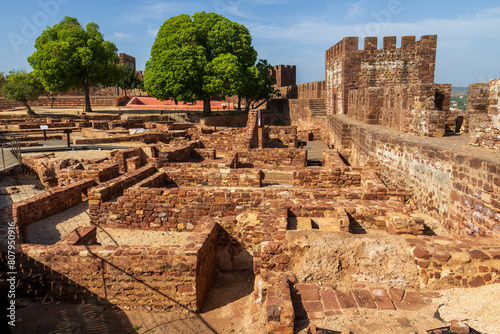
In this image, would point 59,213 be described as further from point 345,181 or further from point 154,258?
point 345,181

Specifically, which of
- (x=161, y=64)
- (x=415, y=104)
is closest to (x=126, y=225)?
(x=415, y=104)

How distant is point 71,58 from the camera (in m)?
31.2

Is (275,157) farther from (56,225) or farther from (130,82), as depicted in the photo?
(130,82)

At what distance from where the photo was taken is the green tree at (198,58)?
91.3ft

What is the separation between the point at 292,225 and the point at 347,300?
6.92 feet

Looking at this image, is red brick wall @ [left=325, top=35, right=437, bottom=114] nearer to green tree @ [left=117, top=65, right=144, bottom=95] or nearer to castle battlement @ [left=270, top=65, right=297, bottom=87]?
castle battlement @ [left=270, top=65, right=297, bottom=87]

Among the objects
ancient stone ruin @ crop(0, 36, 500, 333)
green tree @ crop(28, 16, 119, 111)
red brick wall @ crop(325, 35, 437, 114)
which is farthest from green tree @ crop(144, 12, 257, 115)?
ancient stone ruin @ crop(0, 36, 500, 333)

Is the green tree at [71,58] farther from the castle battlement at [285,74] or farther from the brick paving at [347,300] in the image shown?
the brick paving at [347,300]

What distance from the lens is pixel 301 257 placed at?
4613mm

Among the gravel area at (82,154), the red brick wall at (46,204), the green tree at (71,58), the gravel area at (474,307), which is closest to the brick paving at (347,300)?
→ the gravel area at (474,307)

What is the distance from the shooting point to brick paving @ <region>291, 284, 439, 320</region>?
12.7ft

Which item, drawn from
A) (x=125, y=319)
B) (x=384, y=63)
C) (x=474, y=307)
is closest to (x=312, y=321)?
(x=474, y=307)

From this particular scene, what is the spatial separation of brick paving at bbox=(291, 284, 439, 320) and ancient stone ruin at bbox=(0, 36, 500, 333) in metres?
0.02

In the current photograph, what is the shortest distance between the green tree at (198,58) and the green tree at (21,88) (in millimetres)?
11106
